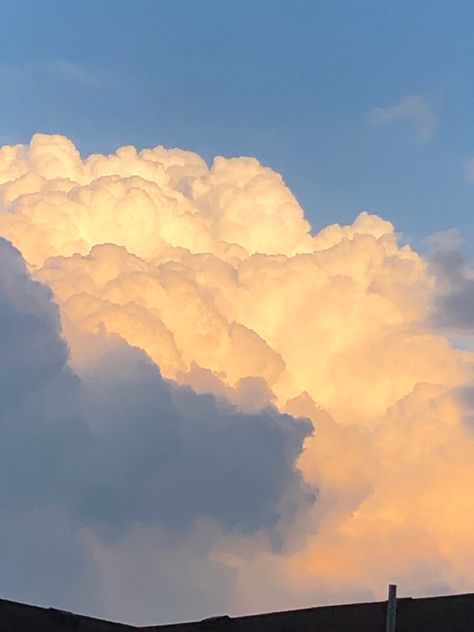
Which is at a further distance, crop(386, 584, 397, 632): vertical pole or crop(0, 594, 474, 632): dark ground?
crop(0, 594, 474, 632): dark ground

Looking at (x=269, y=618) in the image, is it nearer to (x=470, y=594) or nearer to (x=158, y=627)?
(x=158, y=627)

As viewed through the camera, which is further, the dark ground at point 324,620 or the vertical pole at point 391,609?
the dark ground at point 324,620

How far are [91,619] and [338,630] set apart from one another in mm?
7882

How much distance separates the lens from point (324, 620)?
108ft

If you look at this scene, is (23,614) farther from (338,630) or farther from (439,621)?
(439,621)

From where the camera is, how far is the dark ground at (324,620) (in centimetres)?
3253

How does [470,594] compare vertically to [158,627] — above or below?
above

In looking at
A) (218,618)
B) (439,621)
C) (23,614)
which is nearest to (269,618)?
(218,618)

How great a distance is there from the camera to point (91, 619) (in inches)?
1316

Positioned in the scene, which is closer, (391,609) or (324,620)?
(391,609)

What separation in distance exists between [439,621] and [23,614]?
42.8 feet

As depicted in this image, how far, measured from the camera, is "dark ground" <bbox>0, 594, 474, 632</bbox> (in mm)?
32531

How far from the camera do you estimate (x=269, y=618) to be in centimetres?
3341

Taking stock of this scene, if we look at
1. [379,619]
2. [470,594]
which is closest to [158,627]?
[379,619]
